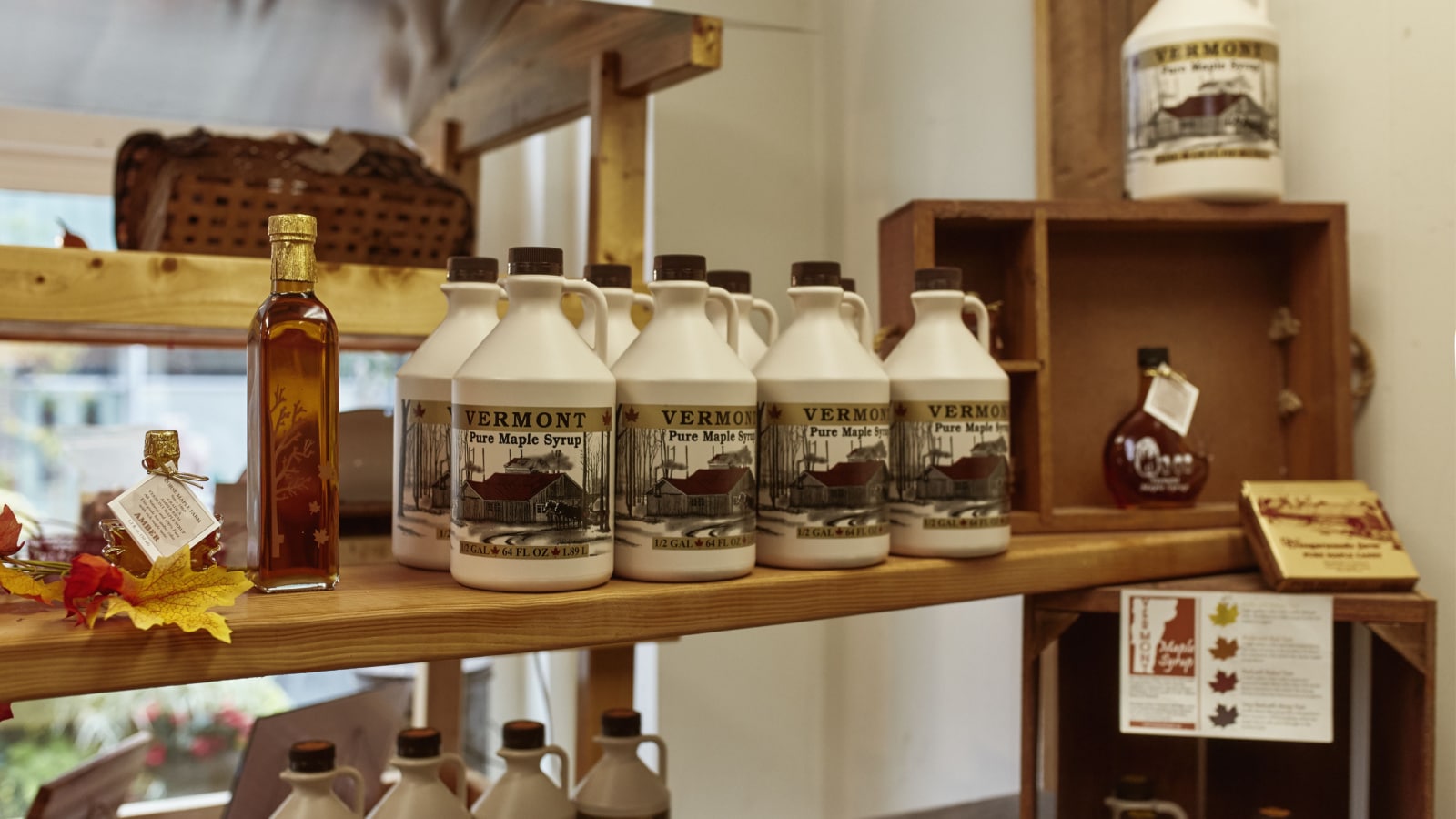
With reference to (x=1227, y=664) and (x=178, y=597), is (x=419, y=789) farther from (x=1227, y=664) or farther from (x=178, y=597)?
(x=1227, y=664)

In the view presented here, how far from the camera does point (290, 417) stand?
2.51 feet

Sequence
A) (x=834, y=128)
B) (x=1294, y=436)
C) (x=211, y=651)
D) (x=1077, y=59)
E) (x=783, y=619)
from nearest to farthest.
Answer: (x=211, y=651) → (x=783, y=619) → (x=1294, y=436) → (x=1077, y=59) → (x=834, y=128)

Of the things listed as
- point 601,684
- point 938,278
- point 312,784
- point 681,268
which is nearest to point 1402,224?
point 938,278

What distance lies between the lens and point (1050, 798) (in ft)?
4.95

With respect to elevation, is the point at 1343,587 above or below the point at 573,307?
below

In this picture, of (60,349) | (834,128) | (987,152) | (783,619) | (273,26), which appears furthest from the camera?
(60,349)

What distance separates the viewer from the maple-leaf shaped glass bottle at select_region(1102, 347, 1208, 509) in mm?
1266

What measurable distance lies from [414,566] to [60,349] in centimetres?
201

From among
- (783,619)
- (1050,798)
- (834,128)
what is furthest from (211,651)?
(834,128)

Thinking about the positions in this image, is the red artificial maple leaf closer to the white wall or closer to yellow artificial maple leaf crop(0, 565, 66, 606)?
yellow artificial maple leaf crop(0, 565, 66, 606)

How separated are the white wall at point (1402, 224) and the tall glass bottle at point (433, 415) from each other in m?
0.98

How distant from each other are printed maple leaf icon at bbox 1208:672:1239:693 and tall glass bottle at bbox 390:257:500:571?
70 centimetres

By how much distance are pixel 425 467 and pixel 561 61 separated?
0.95m

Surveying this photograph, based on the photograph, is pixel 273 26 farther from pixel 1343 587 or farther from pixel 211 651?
pixel 1343 587
